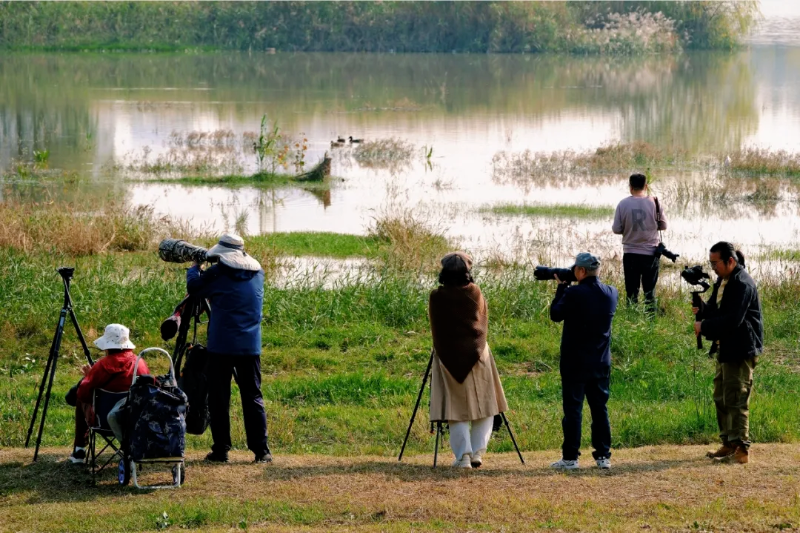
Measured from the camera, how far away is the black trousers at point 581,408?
764cm

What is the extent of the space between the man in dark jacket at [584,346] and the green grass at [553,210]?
1711 cm

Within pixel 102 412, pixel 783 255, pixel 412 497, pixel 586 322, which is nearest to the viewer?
pixel 412 497

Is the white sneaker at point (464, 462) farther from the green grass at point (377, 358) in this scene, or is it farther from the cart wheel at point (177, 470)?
the cart wheel at point (177, 470)

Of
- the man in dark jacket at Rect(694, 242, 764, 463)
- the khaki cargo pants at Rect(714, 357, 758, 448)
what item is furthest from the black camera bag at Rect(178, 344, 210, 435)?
the khaki cargo pants at Rect(714, 357, 758, 448)

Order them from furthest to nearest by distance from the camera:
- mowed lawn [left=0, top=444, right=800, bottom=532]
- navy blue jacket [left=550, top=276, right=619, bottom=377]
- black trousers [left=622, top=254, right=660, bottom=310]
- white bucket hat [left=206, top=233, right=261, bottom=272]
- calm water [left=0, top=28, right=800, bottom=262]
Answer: calm water [left=0, top=28, right=800, bottom=262] → black trousers [left=622, top=254, right=660, bottom=310] → white bucket hat [left=206, top=233, right=261, bottom=272] → navy blue jacket [left=550, top=276, right=619, bottom=377] → mowed lawn [left=0, top=444, right=800, bottom=532]

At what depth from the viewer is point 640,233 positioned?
501 inches

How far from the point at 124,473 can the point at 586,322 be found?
339cm

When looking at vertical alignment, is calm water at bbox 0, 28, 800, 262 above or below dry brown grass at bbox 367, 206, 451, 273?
above

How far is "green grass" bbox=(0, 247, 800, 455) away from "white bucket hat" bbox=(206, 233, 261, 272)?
1.93 meters

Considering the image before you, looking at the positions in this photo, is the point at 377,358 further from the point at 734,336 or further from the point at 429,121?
the point at 429,121

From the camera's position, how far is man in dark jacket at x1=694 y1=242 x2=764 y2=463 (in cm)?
762

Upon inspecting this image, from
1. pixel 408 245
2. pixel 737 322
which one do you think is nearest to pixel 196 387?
pixel 737 322

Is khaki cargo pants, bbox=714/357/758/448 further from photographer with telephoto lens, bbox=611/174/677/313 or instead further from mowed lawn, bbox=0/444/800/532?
photographer with telephoto lens, bbox=611/174/677/313

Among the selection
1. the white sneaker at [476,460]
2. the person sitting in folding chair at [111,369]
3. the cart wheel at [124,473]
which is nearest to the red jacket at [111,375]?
the person sitting in folding chair at [111,369]
